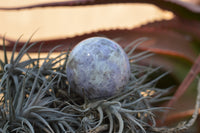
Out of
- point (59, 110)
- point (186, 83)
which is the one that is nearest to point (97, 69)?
point (59, 110)

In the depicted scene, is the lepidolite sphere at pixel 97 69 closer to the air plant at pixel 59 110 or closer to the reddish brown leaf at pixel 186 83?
the air plant at pixel 59 110

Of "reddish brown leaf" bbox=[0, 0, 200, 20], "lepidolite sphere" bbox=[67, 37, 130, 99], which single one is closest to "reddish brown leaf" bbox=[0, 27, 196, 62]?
"reddish brown leaf" bbox=[0, 0, 200, 20]

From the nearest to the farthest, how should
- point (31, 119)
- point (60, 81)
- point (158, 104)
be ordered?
point (31, 119) → point (60, 81) → point (158, 104)

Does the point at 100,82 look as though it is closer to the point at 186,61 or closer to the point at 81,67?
the point at 81,67

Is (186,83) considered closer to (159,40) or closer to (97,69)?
(159,40)

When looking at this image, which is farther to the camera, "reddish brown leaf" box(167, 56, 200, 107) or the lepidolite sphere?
"reddish brown leaf" box(167, 56, 200, 107)

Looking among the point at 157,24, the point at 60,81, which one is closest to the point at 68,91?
the point at 60,81

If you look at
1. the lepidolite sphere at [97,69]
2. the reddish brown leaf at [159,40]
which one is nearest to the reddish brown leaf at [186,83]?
→ the reddish brown leaf at [159,40]

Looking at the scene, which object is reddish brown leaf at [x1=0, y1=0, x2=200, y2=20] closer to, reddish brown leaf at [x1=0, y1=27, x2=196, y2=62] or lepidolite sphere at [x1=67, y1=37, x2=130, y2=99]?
reddish brown leaf at [x1=0, y1=27, x2=196, y2=62]
